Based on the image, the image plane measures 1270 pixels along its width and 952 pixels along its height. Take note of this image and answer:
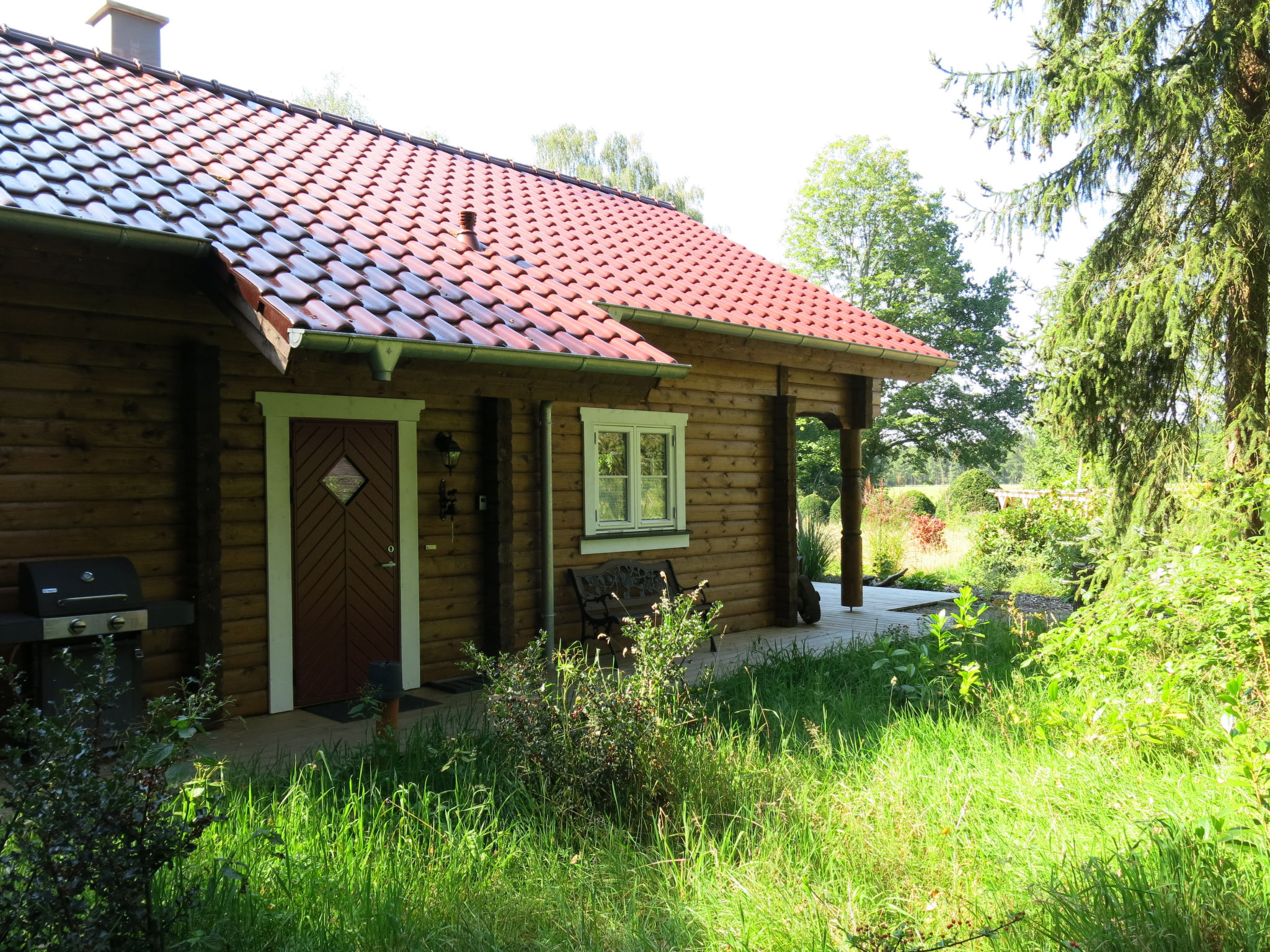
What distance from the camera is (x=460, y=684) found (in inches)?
283

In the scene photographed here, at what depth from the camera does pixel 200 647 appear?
228 inches

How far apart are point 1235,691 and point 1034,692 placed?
2.22m

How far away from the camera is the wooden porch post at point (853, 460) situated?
35.6ft

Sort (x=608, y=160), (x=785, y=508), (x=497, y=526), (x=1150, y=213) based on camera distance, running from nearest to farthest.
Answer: (x=497, y=526)
(x=1150, y=213)
(x=785, y=508)
(x=608, y=160)

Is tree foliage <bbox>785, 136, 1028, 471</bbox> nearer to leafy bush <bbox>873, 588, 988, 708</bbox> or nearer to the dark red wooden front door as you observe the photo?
leafy bush <bbox>873, 588, 988, 708</bbox>

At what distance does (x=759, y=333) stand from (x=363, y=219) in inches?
146

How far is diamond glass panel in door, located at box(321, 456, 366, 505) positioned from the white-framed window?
2233 mm

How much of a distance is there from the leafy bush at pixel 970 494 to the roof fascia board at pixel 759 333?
1192 cm

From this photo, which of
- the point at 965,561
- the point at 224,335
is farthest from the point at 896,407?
the point at 224,335

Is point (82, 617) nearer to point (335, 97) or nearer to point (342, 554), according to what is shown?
point (342, 554)

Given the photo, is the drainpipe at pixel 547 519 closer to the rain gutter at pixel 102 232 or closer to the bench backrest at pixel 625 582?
the bench backrest at pixel 625 582

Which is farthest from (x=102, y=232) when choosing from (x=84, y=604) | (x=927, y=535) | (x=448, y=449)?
(x=927, y=535)

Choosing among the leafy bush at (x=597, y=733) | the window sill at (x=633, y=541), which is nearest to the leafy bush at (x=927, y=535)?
the window sill at (x=633, y=541)

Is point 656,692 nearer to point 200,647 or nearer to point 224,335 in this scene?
point 200,647
